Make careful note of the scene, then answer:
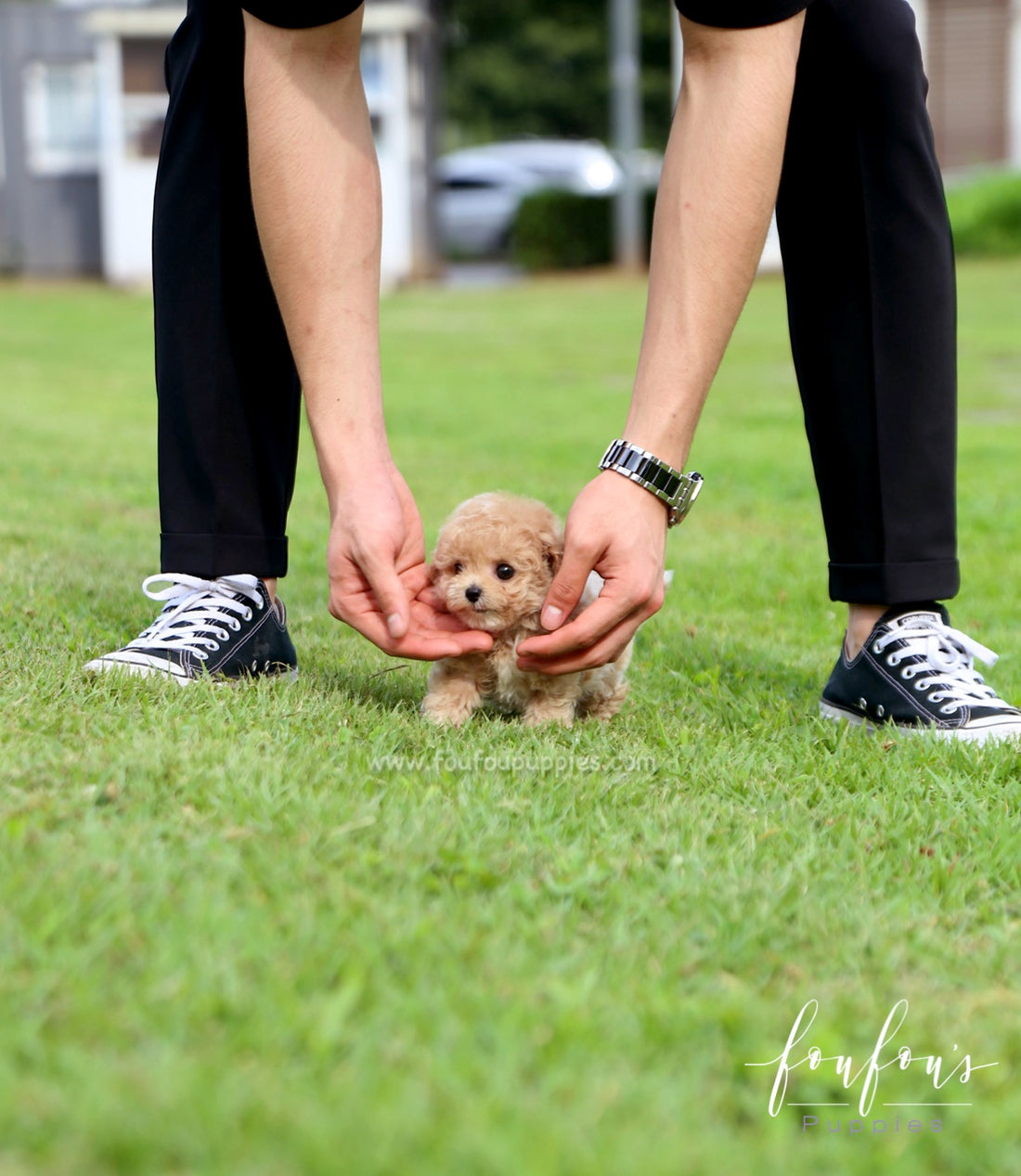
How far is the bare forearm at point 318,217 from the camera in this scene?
2.39 m

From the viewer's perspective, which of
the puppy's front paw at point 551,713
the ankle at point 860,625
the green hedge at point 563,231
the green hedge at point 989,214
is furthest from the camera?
the green hedge at point 563,231

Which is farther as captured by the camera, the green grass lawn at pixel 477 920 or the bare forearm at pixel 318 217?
the bare forearm at pixel 318 217

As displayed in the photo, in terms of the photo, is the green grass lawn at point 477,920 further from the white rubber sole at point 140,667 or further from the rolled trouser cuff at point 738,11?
the rolled trouser cuff at point 738,11

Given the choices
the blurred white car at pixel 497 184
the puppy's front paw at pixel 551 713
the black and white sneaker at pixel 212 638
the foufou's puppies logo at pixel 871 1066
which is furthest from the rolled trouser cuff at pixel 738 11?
the blurred white car at pixel 497 184

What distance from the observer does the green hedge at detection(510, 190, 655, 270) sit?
2328 cm

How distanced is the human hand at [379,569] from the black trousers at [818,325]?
19.9 inches

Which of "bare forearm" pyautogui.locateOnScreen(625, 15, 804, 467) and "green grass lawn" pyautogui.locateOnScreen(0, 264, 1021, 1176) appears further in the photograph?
"bare forearm" pyautogui.locateOnScreen(625, 15, 804, 467)

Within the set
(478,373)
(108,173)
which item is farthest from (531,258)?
(478,373)

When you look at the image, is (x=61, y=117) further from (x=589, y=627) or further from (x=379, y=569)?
(x=589, y=627)

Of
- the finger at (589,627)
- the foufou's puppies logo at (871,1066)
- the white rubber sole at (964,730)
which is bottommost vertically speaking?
the white rubber sole at (964,730)

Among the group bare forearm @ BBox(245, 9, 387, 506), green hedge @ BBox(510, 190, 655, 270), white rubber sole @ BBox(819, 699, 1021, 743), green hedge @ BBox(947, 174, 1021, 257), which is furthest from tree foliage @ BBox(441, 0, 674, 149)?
white rubber sole @ BBox(819, 699, 1021, 743)

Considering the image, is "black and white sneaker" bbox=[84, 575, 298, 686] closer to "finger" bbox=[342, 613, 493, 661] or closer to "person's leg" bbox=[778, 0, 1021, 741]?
"finger" bbox=[342, 613, 493, 661]

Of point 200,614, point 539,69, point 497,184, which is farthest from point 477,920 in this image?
point 539,69

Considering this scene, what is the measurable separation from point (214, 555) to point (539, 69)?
128 feet
